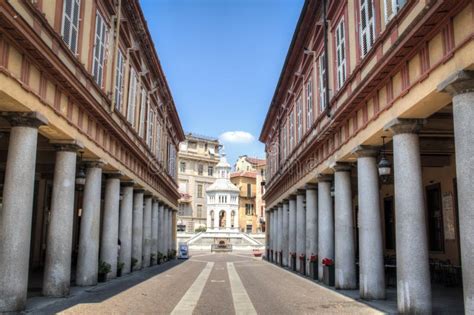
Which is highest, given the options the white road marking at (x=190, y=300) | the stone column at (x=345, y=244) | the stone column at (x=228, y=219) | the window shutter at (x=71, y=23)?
the window shutter at (x=71, y=23)

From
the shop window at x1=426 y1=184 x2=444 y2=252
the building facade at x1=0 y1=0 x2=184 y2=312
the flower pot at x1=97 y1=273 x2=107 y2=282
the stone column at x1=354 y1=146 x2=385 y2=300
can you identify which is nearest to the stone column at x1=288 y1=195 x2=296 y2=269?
the building facade at x1=0 y1=0 x2=184 y2=312

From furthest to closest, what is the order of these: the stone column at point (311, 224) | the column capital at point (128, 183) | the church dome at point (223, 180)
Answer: the church dome at point (223, 180) < the column capital at point (128, 183) < the stone column at point (311, 224)

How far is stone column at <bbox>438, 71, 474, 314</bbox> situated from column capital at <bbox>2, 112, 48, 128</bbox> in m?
8.30

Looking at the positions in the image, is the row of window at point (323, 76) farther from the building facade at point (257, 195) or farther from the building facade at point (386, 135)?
the building facade at point (257, 195)

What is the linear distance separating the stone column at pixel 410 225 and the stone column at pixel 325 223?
805 centimetres

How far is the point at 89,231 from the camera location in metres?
16.3

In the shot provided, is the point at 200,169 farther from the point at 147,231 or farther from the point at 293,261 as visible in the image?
the point at 293,261

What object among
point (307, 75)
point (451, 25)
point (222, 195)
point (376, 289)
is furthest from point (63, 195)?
point (222, 195)

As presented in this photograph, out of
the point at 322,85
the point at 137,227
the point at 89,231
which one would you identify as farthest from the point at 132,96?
the point at 322,85

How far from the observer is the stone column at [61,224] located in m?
13.2

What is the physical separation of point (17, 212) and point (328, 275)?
35.9 feet

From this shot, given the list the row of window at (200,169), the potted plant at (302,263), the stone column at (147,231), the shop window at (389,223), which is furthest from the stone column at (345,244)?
the row of window at (200,169)

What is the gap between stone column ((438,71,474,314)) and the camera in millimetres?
7809

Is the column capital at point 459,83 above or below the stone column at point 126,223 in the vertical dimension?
above
